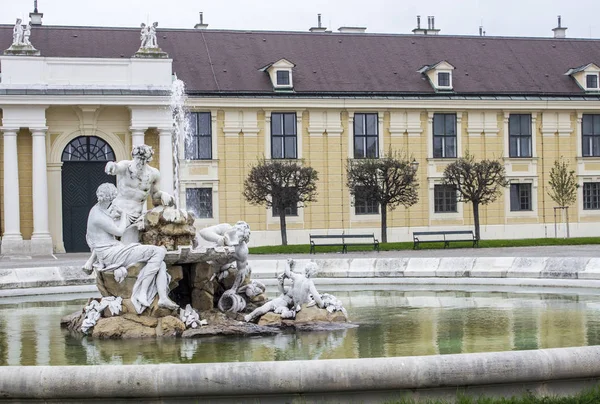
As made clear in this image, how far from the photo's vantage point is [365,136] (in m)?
53.3

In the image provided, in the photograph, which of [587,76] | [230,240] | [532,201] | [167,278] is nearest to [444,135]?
[532,201]

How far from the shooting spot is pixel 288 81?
52.2 m

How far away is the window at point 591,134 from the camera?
2213 inches

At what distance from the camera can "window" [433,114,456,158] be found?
54.2 m

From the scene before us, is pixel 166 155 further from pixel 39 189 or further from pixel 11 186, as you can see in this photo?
pixel 11 186

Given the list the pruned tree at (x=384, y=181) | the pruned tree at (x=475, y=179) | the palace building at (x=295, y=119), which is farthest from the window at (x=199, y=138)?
the pruned tree at (x=475, y=179)

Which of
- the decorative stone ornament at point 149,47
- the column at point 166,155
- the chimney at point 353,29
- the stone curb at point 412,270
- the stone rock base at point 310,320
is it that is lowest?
the stone rock base at point 310,320

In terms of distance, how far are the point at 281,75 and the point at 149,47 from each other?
665 cm

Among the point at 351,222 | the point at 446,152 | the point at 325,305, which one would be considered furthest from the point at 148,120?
the point at 325,305

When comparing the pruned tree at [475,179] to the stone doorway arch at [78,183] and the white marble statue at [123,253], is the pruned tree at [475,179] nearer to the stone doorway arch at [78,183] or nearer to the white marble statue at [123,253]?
the stone doorway arch at [78,183]

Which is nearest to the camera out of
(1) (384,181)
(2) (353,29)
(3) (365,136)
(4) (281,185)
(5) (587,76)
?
(4) (281,185)

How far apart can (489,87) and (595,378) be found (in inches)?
1819

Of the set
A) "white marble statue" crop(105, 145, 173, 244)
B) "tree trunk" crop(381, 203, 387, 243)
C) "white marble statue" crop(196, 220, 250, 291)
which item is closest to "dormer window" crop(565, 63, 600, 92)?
"tree trunk" crop(381, 203, 387, 243)

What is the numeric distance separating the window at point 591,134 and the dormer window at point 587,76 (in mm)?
1434
